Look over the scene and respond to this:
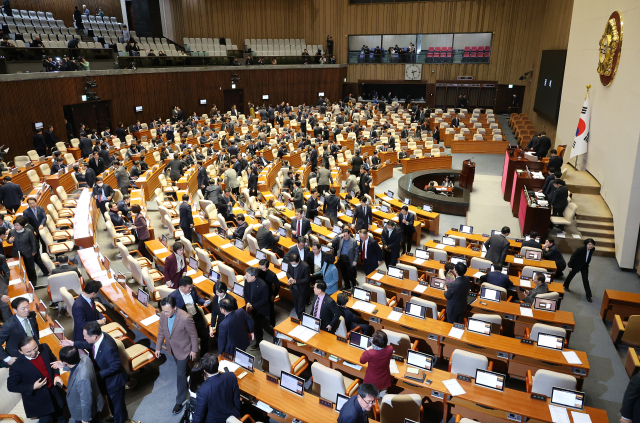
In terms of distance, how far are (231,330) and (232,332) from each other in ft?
0.10

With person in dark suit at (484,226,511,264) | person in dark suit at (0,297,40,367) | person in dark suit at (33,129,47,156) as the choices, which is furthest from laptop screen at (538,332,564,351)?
person in dark suit at (33,129,47,156)

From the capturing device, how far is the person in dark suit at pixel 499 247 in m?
8.41

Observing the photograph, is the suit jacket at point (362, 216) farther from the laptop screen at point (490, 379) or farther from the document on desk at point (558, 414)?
the document on desk at point (558, 414)

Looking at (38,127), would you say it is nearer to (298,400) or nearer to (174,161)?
(174,161)

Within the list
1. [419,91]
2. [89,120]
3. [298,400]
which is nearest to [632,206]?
[298,400]

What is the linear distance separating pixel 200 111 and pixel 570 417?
25132mm

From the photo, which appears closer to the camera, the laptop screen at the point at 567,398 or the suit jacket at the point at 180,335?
the laptop screen at the point at 567,398

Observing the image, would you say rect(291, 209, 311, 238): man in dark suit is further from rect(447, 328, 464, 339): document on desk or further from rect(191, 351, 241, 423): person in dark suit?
rect(191, 351, 241, 423): person in dark suit

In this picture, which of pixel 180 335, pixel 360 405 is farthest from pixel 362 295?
pixel 360 405

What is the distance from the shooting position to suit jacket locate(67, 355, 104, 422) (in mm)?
4266

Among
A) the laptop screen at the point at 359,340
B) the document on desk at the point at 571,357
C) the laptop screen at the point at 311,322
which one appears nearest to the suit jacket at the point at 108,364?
the laptop screen at the point at 311,322

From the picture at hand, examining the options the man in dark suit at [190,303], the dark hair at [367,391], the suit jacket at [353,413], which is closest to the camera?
the dark hair at [367,391]

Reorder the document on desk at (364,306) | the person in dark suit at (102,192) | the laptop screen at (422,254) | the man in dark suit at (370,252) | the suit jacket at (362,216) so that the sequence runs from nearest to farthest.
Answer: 1. the document on desk at (364,306)
2. the man in dark suit at (370,252)
3. the laptop screen at (422,254)
4. the suit jacket at (362,216)
5. the person in dark suit at (102,192)

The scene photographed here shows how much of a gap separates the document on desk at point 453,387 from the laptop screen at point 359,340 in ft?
3.37
